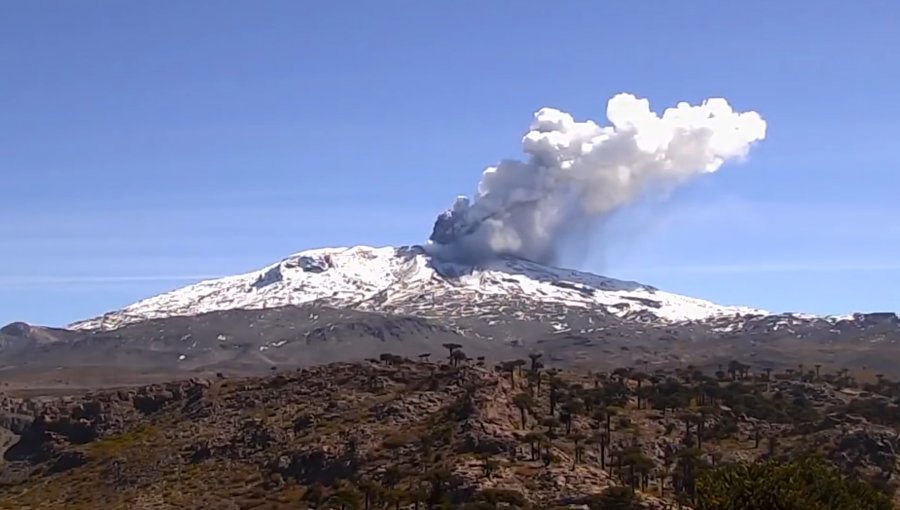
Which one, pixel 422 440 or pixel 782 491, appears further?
pixel 422 440

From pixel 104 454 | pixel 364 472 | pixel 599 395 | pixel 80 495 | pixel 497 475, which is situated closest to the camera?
pixel 497 475

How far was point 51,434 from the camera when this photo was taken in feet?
473

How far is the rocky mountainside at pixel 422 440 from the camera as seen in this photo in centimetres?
10188

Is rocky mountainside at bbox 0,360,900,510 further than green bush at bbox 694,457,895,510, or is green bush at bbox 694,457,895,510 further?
rocky mountainside at bbox 0,360,900,510

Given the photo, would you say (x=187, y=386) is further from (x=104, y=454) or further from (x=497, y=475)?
(x=497, y=475)

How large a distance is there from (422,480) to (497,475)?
6420 mm

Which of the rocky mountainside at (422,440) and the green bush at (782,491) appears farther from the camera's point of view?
the rocky mountainside at (422,440)

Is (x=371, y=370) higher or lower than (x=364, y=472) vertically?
higher

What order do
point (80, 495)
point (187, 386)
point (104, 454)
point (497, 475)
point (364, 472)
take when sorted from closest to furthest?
point (497, 475) → point (364, 472) → point (80, 495) → point (104, 454) → point (187, 386)

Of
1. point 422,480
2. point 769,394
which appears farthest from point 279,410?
point 769,394

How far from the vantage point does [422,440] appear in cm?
11150

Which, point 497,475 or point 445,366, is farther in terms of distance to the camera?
point 445,366

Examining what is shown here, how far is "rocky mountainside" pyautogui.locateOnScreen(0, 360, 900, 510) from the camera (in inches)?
4011

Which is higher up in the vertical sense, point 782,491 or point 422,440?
point 422,440
